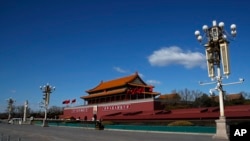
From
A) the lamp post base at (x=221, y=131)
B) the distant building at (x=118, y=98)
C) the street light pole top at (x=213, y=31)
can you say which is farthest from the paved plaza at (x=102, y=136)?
the distant building at (x=118, y=98)

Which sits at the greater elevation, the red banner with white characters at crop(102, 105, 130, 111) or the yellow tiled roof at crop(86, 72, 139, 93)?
the yellow tiled roof at crop(86, 72, 139, 93)

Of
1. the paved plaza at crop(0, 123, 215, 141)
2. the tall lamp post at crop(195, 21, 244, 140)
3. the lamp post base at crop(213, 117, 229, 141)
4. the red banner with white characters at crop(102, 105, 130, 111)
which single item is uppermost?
the tall lamp post at crop(195, 21, 244, 140)

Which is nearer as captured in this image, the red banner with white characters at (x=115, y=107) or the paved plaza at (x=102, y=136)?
the paved plaza at (x=102, y=136)

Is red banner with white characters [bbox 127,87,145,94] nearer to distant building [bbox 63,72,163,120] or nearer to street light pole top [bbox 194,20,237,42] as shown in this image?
distant building [bbox 63,72,163,120]

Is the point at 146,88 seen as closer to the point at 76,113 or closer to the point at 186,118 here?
the point at 76,113

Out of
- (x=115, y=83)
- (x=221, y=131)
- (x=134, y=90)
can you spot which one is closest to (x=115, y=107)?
(x=134, y=90)

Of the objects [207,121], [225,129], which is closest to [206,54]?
[225,129]

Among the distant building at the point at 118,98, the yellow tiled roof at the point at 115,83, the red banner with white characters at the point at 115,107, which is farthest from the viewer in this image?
the yellow tiled roof at the point at 115,83

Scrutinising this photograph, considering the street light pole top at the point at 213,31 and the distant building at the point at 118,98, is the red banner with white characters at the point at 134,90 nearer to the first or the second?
the distant building at the point at 118,98

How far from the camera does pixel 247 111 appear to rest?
30359 mm

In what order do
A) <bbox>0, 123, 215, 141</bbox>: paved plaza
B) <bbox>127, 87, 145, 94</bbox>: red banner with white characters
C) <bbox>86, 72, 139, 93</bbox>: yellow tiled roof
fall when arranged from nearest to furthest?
<bbox>0, 123, 215, 141</bbox>: paved plaza → <bbox>127, 87, 145, 94</bbox>: red banner with white characters → <bbox>86, 72, 139, 93</bbox>: yellow tiled roof

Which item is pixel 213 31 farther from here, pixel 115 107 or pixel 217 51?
pixel 115 107

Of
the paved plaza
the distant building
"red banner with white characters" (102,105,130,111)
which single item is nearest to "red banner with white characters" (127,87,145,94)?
the distant building

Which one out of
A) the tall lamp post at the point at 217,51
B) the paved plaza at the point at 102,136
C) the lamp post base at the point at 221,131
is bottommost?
the paved plaza at the point at 102,136
